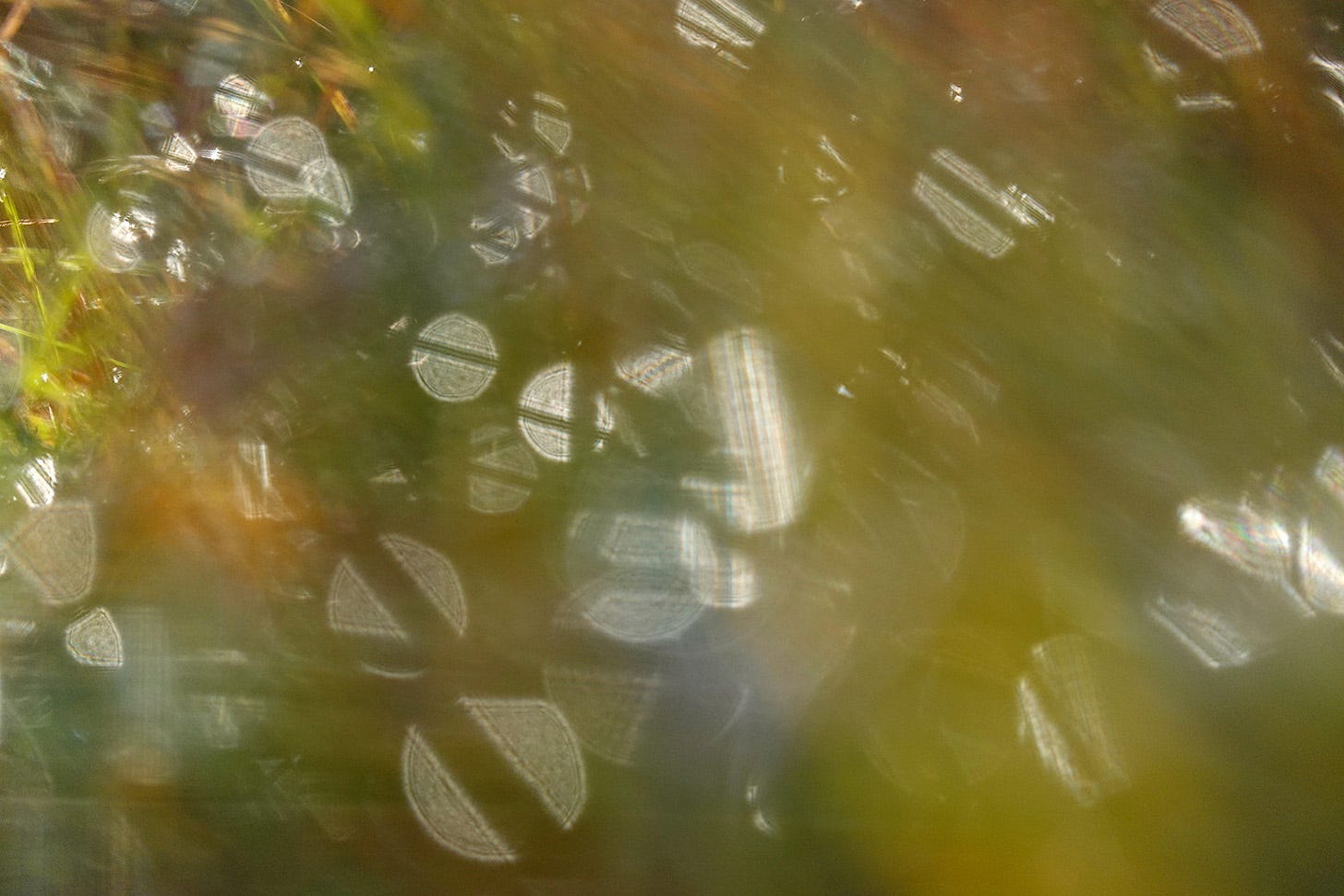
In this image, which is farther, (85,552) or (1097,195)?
(85,552)

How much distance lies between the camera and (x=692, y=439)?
802mm

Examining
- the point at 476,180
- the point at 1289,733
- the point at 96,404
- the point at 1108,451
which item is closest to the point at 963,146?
the point at 1108,451

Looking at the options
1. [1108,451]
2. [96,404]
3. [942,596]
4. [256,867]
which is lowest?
[256,867]

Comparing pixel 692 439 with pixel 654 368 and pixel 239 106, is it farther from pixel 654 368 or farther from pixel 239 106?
pixel 239 106

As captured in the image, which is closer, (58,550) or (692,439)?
(692,439)

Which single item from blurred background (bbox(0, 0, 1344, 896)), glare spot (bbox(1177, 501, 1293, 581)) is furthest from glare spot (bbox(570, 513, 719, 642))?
glare spot (bbox(1177, 501, 1293, 581))

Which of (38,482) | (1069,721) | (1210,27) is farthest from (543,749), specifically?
(1210,27)

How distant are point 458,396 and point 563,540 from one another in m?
0.14

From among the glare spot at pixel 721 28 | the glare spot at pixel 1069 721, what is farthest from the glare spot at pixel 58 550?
the glare spot at pixel 1069 721

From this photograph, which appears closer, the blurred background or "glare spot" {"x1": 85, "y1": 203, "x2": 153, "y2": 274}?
the blurred background

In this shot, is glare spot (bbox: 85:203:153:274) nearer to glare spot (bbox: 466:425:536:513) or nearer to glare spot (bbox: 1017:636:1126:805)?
glare spot (bbox: 466:425:536:513)

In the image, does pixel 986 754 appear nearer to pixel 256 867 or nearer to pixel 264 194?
pixel 256 867

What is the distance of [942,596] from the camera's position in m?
0.78

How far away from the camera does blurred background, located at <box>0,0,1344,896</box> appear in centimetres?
76
